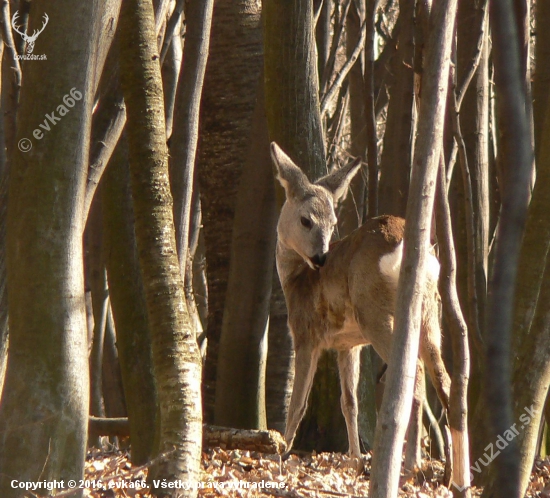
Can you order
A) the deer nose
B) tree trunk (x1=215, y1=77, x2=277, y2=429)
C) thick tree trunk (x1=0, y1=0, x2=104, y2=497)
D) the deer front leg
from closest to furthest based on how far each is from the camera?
thick tree trunk (x1=0, y1=0, x2=104, y2=497) < the deer front leg < the deer nose < tree trunk (x1=215, y1=77, x2=277, y2=429)

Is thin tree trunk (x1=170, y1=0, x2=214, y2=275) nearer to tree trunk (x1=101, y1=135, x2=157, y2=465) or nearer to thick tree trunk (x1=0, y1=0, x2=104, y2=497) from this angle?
tree trunk (x1=101, y1=135, x2=157, y2=465)

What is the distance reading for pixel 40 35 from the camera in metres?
3.66

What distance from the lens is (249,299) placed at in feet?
22.1

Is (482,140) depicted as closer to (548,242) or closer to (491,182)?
(491,182)

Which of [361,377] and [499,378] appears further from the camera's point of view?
[361,377]

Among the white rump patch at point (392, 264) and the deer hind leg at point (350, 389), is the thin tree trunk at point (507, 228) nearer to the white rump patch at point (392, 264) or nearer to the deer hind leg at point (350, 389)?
the white rump patch at point (392, 264)

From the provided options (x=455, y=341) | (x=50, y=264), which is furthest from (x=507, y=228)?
(x=455, y=341)

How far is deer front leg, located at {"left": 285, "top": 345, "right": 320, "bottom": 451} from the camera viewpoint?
5973mm

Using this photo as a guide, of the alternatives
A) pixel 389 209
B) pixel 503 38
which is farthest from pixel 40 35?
pixel 389 209

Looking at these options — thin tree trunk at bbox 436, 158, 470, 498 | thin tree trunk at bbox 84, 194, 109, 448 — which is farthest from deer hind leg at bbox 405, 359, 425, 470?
thin tree trunk at bbox 84, 194, 109, 448

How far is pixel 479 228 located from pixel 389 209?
1.01 meters

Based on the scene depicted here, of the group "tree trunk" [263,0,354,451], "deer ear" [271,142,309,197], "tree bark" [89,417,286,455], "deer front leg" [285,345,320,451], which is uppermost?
"tree trunk" [263,0,354,451]

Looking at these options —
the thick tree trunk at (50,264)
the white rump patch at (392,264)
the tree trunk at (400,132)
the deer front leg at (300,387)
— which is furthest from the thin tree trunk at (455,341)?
the tree trunk at (400,132)

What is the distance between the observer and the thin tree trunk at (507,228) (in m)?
1.34
